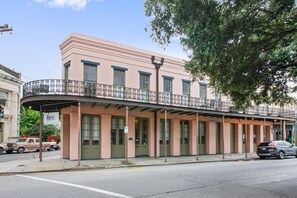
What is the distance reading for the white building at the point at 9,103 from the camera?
37438 millimetres

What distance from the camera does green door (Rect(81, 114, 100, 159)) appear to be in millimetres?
19656

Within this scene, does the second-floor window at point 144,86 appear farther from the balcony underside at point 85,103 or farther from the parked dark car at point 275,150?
the parked dark car at point 275,150

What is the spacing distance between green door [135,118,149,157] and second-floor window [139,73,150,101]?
168cm

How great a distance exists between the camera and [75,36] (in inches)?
765

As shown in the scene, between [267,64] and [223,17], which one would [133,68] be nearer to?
[267,64]

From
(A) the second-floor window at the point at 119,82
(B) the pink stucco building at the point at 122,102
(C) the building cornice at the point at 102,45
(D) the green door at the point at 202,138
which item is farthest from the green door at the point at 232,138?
(A) the second-floor window at the point at 119,82

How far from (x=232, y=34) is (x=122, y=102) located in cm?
1062

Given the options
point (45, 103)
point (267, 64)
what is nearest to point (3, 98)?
point (45, 103)

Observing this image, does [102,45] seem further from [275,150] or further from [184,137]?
[275,150]

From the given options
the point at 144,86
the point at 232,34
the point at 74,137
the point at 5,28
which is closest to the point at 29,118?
the point at 5,28

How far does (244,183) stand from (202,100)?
15260 mm

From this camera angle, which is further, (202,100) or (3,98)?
(3,98)

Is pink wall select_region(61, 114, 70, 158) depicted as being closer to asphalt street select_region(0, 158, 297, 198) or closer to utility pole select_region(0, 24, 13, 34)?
asphalt street select_region(0, 158, 297, 198)

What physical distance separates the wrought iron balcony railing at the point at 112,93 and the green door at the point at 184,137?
1663 mm
